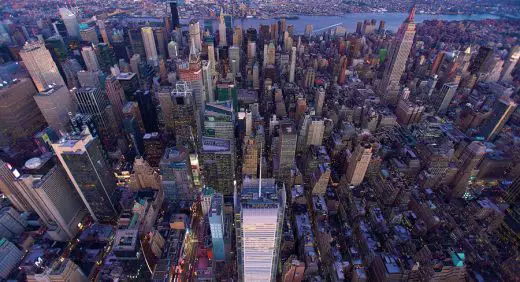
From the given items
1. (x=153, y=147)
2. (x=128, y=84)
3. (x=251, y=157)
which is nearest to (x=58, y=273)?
(x=153, y=147)

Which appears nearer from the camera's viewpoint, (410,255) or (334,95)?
(410,255)

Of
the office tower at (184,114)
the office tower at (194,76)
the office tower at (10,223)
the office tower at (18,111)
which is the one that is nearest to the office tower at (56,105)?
the office tower at (18,111)

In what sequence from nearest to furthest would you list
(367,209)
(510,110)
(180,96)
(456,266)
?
(456,266), (367,209), (180,96), (510,110)

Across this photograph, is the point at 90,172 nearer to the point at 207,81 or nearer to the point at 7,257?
the point at 7,257

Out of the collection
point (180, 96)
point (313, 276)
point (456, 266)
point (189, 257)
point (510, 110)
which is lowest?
point (189, 257)

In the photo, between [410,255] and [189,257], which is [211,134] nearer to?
[189,257]

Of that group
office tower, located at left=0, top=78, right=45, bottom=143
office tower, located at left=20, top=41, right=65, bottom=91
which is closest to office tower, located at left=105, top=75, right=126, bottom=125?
office tower, located at left=20, top=41, right=65, bottom=91

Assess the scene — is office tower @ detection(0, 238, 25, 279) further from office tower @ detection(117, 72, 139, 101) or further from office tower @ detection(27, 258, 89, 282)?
office tower @ detection(117, 72, 139, 101)

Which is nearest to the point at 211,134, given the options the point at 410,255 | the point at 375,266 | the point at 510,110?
the point at 375,266
